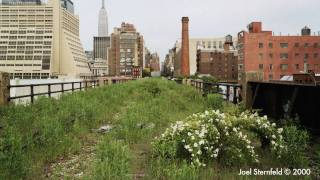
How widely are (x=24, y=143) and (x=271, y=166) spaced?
5300 mm

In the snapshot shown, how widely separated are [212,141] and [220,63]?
495 ft

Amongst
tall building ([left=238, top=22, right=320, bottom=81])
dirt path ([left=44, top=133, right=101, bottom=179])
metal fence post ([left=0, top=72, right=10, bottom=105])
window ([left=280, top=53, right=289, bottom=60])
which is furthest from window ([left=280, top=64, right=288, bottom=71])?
dirt path ([left=44, top=133, right=101, bottom=179])

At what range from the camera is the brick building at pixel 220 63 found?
155 meters

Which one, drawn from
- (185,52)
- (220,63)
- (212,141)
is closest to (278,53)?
(185,52)

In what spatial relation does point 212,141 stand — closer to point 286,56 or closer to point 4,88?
point 4,88

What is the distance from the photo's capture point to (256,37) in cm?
10975

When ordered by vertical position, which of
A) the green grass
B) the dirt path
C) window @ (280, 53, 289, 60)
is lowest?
the dirt path

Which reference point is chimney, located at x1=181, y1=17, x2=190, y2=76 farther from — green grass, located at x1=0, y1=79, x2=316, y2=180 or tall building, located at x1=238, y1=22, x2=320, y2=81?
green grass, located at x1=0, y1=79, x2=316, y2=180

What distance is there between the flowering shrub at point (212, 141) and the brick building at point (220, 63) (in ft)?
485

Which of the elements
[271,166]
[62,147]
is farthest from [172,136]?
[62,147]

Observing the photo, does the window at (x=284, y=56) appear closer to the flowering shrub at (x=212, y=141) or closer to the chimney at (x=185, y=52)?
the chimney at (x=185, y=52)

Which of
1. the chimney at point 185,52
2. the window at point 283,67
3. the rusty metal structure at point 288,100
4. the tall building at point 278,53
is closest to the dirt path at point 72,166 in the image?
the rusty metal structure at point 288,100

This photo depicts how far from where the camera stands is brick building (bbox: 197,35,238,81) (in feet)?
507

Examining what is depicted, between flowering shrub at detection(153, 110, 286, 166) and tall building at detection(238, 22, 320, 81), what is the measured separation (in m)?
102
